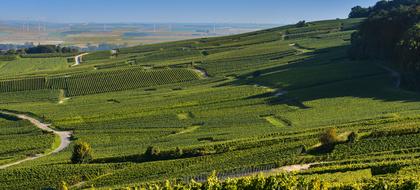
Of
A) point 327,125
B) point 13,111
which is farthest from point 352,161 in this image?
point 13,111

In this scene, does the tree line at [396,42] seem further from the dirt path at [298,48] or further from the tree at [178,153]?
the tree at [178,153]

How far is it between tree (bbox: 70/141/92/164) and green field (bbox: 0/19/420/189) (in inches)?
53.6

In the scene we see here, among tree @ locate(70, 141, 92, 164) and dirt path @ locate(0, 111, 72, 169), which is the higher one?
tree @ locate(70, 141, 92, 164)

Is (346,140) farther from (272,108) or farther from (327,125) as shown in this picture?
(272,108)

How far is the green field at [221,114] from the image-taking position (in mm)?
65125

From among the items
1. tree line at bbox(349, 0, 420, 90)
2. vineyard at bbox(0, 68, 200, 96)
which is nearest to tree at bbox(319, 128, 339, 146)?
tree line at bbox(349, 0, 420, 90)

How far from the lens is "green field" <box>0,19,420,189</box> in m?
65.1

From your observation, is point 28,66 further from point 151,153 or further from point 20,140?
point 151,153

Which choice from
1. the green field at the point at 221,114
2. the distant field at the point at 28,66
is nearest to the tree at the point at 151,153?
the green field at the point at 221,114

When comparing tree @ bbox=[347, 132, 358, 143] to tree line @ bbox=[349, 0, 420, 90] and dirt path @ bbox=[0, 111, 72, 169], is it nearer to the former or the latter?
tree line @ bbox=[349, 0, 420, 90]

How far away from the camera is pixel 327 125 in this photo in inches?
3201

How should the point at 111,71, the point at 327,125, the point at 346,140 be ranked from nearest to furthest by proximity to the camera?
the point at 346,140
the point at 327,125
the point at 111,71

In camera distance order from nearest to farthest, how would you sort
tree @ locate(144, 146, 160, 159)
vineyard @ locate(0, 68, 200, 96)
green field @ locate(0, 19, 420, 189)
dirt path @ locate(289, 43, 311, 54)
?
green field @ locate(0, 19, 420, 189) < tree @ locate(144, 146, 160, 159) < vineyard @ locate(0, 68, 200, 96) < dirt path @ locate(289, 43, 311, 54)

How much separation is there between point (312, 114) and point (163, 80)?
202ft
